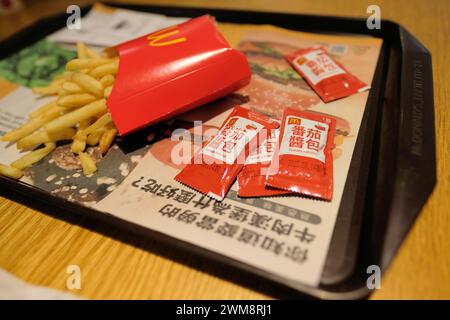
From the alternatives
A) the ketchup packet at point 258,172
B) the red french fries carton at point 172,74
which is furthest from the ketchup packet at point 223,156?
the red french fries carton at point 172,74

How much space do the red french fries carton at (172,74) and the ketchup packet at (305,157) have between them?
0.25 meters

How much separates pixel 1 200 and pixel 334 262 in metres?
0.94

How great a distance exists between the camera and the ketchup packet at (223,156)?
3.00ft

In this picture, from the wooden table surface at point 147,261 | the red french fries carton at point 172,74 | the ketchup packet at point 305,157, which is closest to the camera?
the wooden table surface at point 147,261

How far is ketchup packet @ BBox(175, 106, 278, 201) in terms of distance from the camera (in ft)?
3.00

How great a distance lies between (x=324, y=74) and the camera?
123cm

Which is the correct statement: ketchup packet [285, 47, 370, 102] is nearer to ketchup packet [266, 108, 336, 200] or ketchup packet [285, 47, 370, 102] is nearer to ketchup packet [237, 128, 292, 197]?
ketchup packet [266, 108, 336, 200]

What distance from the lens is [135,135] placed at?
1.11 m

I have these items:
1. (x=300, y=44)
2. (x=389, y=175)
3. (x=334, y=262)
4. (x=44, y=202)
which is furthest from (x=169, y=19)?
(x=334, y=262)

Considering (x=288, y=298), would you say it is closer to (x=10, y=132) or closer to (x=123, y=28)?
(x=10, y=132)

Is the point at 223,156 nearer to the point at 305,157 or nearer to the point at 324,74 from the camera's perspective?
the point at 305,157

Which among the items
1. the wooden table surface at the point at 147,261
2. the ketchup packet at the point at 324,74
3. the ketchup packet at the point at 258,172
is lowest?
the wooden table surface at the point at 147,261

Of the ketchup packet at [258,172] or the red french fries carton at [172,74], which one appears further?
the red french fries carton at [172,74]

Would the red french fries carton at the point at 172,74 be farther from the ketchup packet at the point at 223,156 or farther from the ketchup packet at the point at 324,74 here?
the ketchup packet at the point at 324,74
